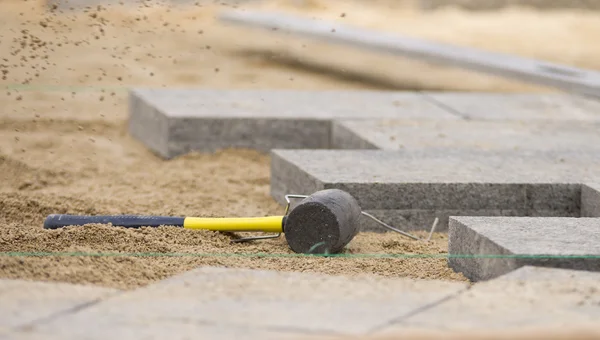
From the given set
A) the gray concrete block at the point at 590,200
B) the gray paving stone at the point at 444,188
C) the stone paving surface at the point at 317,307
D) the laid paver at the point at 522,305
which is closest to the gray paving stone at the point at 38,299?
the stone paving surface at the point at 317,307

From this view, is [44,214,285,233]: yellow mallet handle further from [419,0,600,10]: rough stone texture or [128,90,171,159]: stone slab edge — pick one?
[419,0,600,10]: rough stone texture

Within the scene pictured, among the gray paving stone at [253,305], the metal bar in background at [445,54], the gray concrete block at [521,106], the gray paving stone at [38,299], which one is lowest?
the gray paving stone at [38,299]

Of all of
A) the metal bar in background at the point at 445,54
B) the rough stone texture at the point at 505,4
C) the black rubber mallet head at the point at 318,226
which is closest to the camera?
the black rubber mallet head at the point at 318,226

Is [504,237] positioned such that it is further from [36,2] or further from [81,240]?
[36,2]

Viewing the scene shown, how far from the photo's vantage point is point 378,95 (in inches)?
220

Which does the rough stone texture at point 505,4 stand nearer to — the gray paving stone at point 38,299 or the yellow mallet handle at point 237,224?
the yellow mallet handle at point 237,224

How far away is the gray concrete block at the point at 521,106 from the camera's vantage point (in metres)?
5.12

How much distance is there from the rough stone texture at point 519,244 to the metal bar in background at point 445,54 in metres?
2.92

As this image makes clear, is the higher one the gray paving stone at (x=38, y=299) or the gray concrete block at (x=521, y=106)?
the gray concrete block at (x=521, y=106)

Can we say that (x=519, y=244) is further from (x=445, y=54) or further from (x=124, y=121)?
(x=445, y=54)

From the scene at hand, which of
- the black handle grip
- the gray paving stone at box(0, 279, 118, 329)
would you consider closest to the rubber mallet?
the black handle grip

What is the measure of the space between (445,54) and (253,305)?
4.99 metres

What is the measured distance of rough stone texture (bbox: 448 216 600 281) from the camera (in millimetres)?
2506

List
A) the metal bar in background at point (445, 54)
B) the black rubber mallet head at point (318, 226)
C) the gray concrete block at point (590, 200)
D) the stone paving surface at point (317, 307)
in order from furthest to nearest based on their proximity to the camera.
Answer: the metal bar in background at point (445, 54) → the gray concrete block at point (590, 200) → the black rubber mallet head at point (318, 226) → the stone paving surface at point (317, 307)
